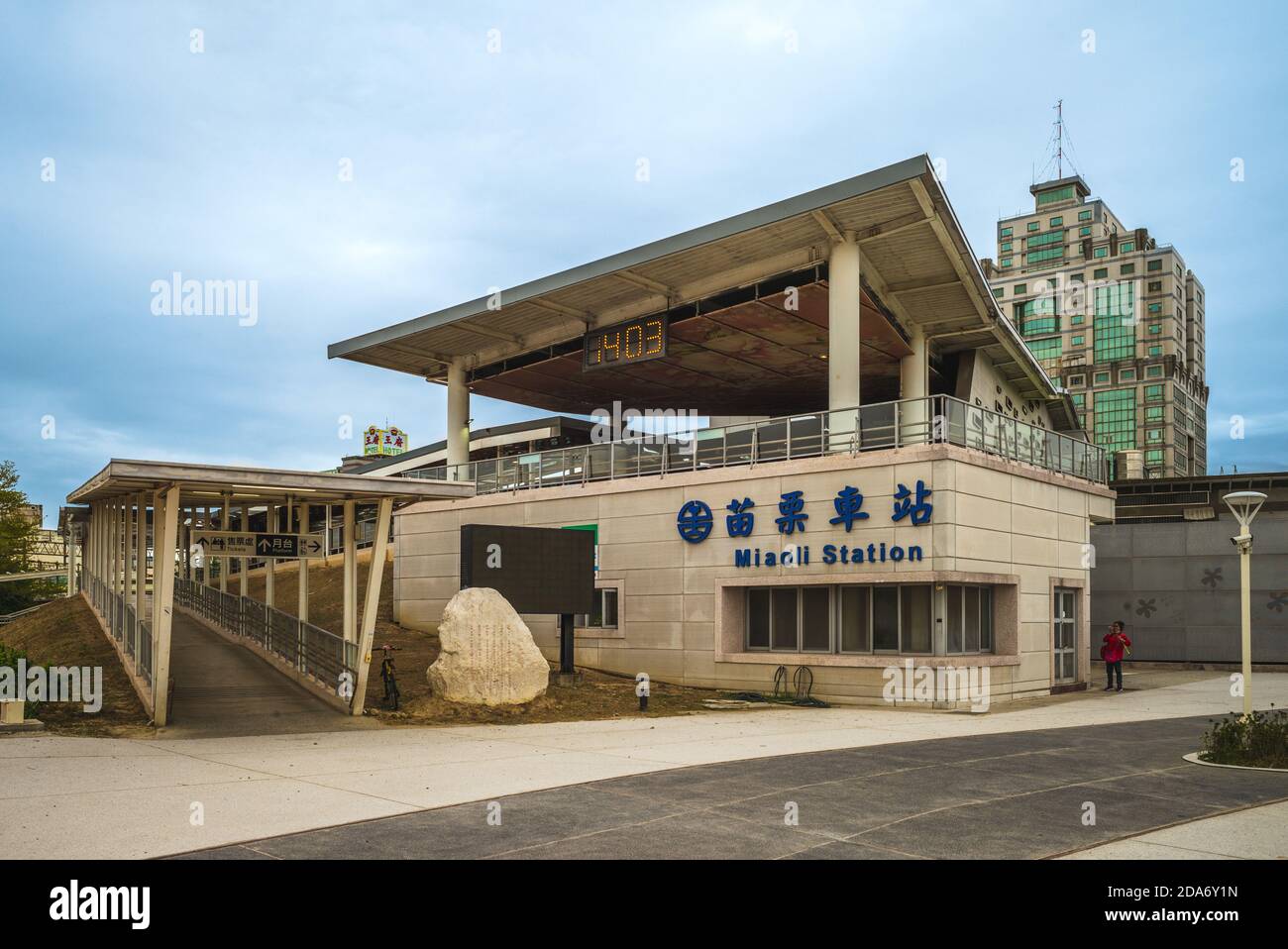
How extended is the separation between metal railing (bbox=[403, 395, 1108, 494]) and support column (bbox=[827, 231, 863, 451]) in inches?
59.7

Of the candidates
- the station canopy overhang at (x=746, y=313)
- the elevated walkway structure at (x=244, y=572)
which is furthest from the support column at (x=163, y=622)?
the station canopy overhang at (x=746, y=313)

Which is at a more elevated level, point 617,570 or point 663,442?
point 663,442

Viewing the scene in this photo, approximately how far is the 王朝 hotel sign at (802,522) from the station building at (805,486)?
0.05m

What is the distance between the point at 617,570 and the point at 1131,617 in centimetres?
2033

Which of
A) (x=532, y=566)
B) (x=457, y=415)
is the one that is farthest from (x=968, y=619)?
(x=457, y=415)

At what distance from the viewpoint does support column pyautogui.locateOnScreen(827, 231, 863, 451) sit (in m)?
27.2

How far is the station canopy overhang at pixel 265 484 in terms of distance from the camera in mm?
16641

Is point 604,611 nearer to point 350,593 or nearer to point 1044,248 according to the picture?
point 350,593

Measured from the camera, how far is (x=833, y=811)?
10.7 metres

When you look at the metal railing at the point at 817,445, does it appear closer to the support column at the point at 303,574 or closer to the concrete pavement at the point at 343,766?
the concrete pavement at the point at 343,766

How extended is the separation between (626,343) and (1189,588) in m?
21.6
